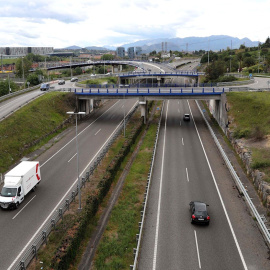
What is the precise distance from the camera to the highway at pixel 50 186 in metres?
24.0

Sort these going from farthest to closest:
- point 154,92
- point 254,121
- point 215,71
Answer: point 215,71, point 154,92, point 254,121

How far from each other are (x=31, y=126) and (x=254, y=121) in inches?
1493

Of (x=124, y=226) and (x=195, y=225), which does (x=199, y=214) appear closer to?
(x=195, y=225)

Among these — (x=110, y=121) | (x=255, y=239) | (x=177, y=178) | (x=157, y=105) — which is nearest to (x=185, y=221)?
(x=255, y=239)

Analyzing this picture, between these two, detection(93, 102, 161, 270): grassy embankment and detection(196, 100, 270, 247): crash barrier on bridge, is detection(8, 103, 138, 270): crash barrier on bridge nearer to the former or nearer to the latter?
detection(93, 102, 161, 270): grassy embankment

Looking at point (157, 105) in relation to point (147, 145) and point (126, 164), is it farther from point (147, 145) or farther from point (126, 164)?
point (126, 164)

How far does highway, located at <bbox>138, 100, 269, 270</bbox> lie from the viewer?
21328mm

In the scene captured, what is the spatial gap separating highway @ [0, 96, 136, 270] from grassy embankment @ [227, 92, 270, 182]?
22.0 meters

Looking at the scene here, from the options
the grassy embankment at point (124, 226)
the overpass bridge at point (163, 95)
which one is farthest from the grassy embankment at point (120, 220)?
the overpass bridge at point (163, 95)

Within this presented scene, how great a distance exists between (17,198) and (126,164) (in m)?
15.7

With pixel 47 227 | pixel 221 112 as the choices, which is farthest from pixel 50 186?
pixel 221 112

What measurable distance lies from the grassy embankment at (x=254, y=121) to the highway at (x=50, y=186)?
72.3ft

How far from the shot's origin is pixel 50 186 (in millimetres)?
33531

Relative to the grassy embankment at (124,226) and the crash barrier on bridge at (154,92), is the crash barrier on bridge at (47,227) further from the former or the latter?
the crash barrier on bridge at (154,92)
